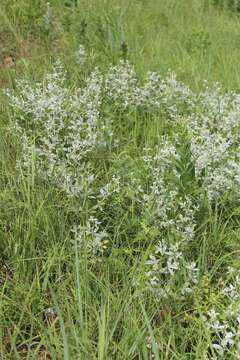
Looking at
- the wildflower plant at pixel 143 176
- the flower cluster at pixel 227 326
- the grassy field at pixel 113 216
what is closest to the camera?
the flower cluster at pixel 227 326

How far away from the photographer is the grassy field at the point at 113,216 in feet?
7.51

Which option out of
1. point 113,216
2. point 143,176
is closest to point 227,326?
point 113,216

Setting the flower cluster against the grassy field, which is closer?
the flower cluster

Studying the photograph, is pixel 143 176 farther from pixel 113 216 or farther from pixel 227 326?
pixel 227 326

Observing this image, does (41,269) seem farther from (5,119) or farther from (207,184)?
(5,119)

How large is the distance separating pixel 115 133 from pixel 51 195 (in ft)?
3.66

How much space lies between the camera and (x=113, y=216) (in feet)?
10.1

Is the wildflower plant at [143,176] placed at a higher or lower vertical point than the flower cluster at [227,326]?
higher

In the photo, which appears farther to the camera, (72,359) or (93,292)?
(93,292)

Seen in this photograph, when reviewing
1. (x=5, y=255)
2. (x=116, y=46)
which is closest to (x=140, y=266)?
(x=5, y=255)

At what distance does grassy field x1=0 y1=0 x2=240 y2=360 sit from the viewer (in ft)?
7.51

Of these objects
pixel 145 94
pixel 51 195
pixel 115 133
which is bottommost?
pixel 51 195

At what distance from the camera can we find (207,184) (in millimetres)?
3146

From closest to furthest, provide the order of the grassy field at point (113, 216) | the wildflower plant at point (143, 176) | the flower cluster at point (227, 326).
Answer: the flower cluster at point (227, 326) < the grassy field at point (113, 216) < the wildflower plant at point (143, 176)
